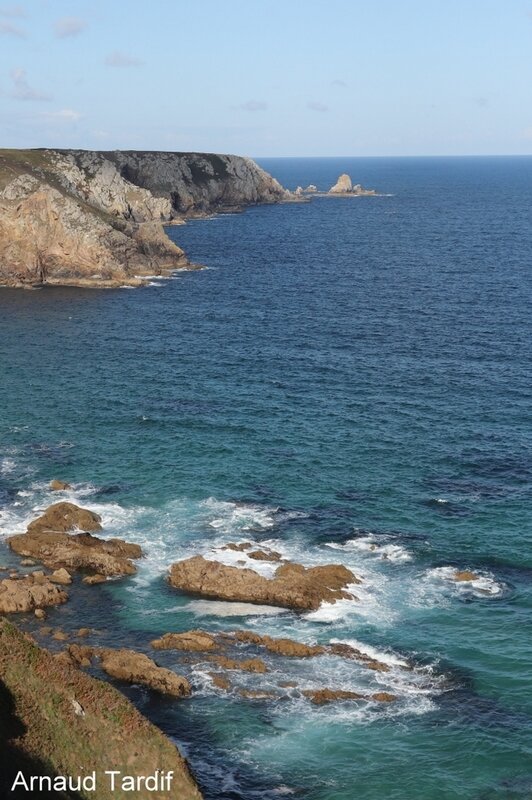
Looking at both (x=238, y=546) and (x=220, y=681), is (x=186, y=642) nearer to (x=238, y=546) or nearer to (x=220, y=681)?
(x=220, y=681)

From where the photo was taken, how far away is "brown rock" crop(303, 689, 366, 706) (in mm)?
55906

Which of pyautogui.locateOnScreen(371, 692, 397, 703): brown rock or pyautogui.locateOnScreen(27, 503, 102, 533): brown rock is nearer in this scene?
pyautogui.locateOnScreen(371, 692, 397, 703): brown rock

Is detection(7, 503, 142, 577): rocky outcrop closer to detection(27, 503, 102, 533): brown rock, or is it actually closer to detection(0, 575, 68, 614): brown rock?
detection(27, 503, 102, 533): brown rock

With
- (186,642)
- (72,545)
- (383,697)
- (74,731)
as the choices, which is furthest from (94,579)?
(74,731)

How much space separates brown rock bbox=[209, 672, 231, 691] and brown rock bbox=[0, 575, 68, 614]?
1495cm

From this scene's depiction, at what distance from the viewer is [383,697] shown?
5622 centimetres

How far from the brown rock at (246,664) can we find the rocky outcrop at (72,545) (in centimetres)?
1453

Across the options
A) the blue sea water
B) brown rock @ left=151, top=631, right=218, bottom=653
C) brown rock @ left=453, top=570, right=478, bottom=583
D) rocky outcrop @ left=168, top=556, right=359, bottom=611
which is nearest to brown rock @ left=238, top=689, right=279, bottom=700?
the blue sea water

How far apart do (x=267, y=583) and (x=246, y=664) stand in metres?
9.95

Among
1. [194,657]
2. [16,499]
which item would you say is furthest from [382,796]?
[16,499]

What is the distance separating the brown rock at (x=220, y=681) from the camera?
57281 mm

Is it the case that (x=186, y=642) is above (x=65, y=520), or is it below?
below

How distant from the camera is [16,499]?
83.1m

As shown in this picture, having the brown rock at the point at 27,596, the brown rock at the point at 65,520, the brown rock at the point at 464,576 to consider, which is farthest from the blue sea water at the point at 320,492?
the brown rock at the point at 65,520
